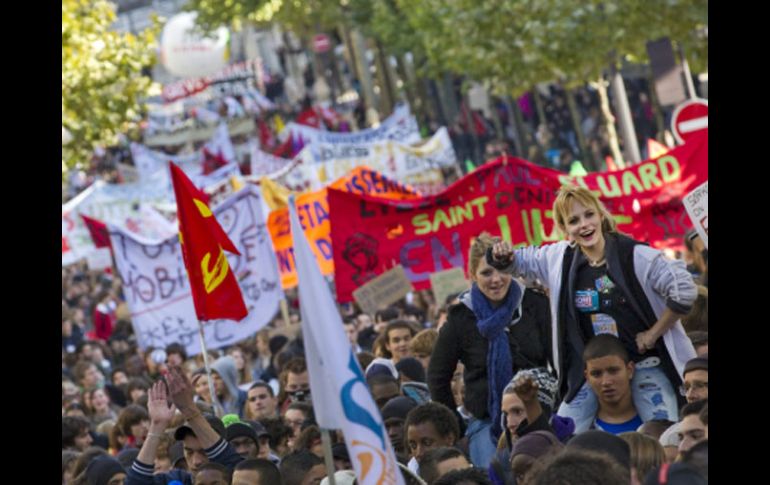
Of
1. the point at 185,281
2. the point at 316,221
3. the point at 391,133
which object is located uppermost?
the point at 391,133

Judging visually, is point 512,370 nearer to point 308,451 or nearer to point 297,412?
point 308,451

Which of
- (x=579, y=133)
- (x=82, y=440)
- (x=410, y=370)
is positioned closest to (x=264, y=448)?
(x=410, y=370)

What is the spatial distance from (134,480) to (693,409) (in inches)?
106

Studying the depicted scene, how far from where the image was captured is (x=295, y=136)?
114ft

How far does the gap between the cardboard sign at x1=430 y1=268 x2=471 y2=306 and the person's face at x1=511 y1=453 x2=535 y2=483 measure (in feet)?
22.6

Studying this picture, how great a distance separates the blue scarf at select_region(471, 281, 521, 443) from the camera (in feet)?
26.5

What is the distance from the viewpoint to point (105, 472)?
27.8ft

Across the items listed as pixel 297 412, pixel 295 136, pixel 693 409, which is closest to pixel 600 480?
Answer: pixel 693 409

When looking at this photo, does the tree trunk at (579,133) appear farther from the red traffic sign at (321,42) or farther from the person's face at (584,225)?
the person's face at (584,225)

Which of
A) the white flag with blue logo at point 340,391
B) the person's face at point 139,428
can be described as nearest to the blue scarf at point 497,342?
the white flag with blue logo at point 340,391

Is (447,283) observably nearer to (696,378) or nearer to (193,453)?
(193,453)

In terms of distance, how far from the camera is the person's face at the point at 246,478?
23.7ft

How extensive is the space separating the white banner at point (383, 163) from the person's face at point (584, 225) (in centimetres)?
1678

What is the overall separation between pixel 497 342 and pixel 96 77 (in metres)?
12.6
